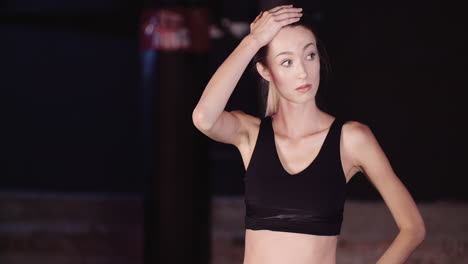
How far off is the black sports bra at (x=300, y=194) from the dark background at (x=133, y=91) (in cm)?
408

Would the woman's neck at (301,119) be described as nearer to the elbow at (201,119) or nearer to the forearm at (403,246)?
the elbow at (201,119)

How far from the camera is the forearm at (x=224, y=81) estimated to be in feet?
5.20

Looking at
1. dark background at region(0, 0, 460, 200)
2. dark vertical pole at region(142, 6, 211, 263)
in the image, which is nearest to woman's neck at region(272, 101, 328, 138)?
dark vertical pole at region(142, 6, 211, 263)

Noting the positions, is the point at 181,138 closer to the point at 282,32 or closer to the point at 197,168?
the point at 197,168

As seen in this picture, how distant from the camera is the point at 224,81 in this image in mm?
1583

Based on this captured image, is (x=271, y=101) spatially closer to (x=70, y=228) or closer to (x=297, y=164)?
(x=297, y=164)

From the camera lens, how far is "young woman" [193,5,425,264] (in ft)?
5.26

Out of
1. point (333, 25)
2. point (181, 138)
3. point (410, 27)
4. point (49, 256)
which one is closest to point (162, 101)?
point (181, 138)

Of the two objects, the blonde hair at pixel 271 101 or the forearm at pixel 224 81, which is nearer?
the forearm at pixel 224 81

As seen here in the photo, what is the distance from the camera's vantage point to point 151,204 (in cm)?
385

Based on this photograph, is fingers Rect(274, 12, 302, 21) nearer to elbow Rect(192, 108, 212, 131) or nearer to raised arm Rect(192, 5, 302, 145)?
raised arm Rect(192, 5, 302, 145)

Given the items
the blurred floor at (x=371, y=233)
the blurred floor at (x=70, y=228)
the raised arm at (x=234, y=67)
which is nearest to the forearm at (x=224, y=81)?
the raised arm at (x=234, y=67)

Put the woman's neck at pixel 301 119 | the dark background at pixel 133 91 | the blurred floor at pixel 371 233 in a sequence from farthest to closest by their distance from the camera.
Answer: the dark background at pixel 133 91 → the blurred floor at pixel 371 233 → the woman's neck at pixel 301 119

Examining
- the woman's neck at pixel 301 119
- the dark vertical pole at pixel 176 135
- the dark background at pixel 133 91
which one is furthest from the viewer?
the dark background at pixel 133 91
